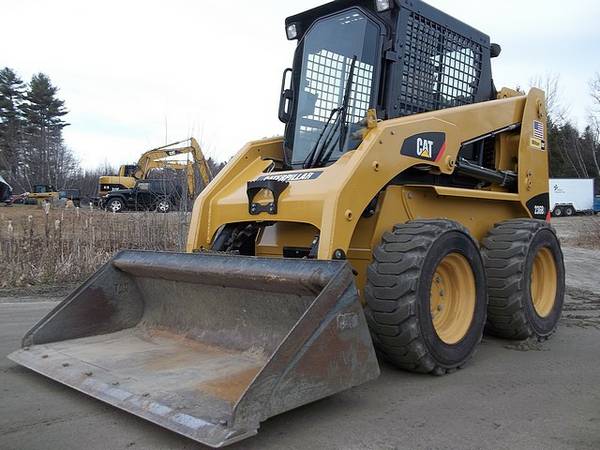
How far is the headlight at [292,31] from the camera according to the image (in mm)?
5801

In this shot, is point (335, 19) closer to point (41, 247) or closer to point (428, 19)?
point (428, 19)

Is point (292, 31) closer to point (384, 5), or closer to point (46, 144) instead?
point (384, 5)

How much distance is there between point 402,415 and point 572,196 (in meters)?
42.2

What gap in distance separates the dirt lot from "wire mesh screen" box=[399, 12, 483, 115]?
2.44 m

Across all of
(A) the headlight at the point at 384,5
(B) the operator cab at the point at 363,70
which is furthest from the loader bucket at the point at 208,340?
(A) the headlight at the point at 384,5

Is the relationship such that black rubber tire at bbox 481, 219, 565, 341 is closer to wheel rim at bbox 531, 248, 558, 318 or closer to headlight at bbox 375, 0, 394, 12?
wheel rim at bbox 531, 248, 558, 318

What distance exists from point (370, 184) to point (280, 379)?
1.80 meters

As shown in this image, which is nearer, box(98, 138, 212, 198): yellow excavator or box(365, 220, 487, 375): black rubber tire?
box(365, 220, 487, 375): black rubber tire

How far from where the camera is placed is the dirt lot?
3.04 metres

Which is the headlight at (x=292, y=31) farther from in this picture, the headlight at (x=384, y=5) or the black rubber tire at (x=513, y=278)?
the black rubber tire at (x=513, y=278)

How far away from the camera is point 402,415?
343 centimetres

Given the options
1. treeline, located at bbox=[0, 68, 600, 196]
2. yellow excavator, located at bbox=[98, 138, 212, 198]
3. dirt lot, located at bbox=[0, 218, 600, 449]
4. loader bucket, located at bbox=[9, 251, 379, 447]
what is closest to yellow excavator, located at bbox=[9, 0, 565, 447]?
loader bucket, located at bbox=[9, 251, 379, 447]

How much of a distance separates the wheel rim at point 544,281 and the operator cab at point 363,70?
178 cm

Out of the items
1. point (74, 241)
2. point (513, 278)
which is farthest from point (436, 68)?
point (74, 241)
